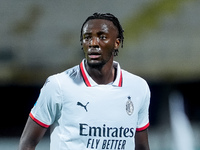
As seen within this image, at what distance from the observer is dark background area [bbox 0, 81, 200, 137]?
6797 mm

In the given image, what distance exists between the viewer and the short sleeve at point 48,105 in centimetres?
245

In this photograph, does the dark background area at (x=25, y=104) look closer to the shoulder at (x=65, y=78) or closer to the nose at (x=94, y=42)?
the shoulder at (x=65, y=78)

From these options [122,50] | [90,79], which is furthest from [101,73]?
[122,50]

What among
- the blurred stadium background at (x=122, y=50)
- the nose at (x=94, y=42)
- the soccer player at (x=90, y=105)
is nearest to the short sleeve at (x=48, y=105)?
the soccer player at (x=90, y=105)

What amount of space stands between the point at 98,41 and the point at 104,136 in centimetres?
48

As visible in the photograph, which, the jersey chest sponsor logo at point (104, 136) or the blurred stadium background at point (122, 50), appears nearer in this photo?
the jersey chest sponsor logo at point (104, 136)

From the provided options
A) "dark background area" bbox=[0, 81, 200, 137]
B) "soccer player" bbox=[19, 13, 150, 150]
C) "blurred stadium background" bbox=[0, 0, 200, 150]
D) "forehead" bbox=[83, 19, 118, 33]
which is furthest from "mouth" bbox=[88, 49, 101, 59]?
"dark background area" bbox=[0, 81, 200, 137]

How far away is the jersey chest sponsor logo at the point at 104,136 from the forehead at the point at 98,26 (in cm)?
49

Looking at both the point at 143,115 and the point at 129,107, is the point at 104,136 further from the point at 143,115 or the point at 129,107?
the point at 143,115

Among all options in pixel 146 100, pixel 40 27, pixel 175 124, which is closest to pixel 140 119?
pixel 146 100

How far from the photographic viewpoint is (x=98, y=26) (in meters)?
2.53

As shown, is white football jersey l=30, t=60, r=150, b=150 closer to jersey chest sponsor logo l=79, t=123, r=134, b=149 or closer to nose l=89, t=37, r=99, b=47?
jersey chest sponsor logo l=79, t=123, r=134, b=149

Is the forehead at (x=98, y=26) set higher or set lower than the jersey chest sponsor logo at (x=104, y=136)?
higher

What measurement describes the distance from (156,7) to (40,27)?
1.71m
